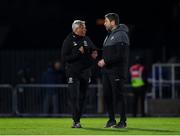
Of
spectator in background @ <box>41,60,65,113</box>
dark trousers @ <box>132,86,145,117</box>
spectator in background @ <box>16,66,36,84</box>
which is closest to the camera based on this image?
dark trousers @ <box>132,86,145,117</box>

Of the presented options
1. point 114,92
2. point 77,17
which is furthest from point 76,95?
point 77,17

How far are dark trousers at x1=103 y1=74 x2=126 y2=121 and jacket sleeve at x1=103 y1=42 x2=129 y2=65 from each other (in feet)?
1.03

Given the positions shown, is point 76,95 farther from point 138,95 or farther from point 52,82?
point 52,82

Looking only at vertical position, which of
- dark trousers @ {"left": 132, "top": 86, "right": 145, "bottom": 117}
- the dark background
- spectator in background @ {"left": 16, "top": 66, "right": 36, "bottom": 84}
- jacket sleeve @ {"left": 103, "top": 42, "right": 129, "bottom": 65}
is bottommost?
dark trousers @ {"left": 132, "top": 86, "right": 145, "bottom": 117}

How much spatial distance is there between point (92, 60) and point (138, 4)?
12.5 meters

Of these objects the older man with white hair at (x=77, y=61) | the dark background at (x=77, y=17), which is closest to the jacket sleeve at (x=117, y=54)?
the older man with white hair at (x=77, y=61)

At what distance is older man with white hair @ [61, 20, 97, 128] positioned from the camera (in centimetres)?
1698

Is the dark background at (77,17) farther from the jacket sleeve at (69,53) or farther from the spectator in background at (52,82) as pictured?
the jacket sleeve at (69,53)

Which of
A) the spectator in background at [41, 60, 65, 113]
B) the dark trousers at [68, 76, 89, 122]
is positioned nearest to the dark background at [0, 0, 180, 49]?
the spectator in background at [41, 60, 65, 113]

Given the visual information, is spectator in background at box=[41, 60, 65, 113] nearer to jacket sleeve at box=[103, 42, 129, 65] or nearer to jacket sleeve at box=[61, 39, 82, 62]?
jacket sleeve at box=[61, 39, 82, 62]

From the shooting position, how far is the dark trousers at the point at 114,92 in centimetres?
1659

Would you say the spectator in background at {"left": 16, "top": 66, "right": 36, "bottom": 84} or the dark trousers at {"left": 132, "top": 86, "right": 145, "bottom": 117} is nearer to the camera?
the dark trousers at {"left": 132, "top": 86, "right": 145, "bottom": 117}

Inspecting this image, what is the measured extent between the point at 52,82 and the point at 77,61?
9093 millimetres

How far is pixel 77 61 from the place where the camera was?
1709cm
